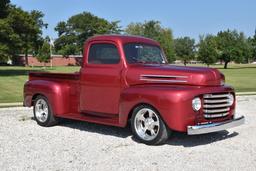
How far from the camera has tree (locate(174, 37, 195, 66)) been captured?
12256cm

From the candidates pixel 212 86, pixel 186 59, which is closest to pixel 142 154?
pixel 212 86

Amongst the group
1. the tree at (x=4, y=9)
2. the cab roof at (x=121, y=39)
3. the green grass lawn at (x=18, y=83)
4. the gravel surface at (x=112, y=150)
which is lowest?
the green grass lawn at (x=18, y=83)

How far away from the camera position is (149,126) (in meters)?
7.89

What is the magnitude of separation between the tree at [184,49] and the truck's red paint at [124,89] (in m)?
111

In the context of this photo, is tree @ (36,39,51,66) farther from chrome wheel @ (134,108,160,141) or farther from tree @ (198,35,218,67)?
chrome wheel @ (134,108,160,141)

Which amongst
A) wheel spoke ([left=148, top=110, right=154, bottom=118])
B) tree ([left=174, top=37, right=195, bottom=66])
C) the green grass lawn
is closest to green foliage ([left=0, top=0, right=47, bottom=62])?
the green grass lawn

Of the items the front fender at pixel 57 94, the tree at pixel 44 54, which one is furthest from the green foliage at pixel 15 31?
the tree at pixel 44 54

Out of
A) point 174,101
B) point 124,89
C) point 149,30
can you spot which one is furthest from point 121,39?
point 149,30

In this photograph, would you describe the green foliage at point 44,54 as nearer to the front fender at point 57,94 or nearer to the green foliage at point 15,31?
the green foliage at point 15,31

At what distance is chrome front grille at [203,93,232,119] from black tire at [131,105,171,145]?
0.78 m

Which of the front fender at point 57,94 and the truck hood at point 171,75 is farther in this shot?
the front fender at point 57,94

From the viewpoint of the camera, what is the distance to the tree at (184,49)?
123 m

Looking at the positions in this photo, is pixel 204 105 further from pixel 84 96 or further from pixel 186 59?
pixel 186 59

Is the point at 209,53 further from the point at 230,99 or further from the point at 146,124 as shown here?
the point at 146,124
